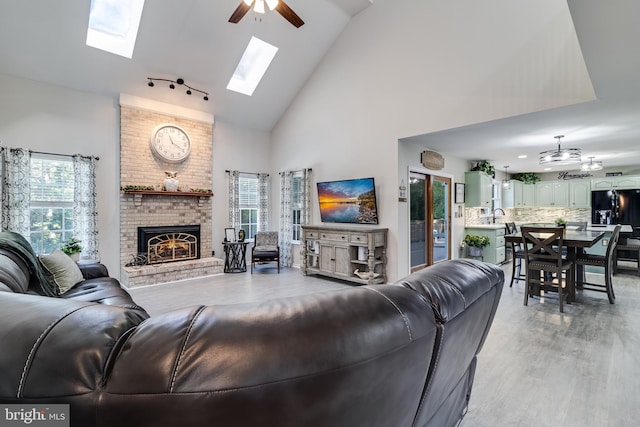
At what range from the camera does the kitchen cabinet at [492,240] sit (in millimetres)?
6296

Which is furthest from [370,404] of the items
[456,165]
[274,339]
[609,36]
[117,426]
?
[456,165]

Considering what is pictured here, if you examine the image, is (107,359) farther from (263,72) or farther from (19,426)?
(263,72)

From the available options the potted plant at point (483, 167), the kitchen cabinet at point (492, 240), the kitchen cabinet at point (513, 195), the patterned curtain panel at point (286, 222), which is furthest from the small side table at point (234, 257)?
the kitchen cabinet at point (513, 195)

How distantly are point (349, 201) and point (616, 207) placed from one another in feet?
20.3

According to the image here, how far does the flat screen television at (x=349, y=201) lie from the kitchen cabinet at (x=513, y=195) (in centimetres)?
502

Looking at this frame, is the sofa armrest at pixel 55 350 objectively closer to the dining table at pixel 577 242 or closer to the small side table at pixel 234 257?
the dining table at pixel 577 242

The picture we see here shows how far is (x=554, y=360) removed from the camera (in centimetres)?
248

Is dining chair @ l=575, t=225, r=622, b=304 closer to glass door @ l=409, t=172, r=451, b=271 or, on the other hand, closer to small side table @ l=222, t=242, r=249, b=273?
glass door @ l=409, t=172, r=451, b=271

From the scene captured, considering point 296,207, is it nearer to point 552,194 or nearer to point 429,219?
point 429,219

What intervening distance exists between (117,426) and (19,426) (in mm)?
243

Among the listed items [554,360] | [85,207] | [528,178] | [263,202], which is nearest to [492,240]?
[528,178]

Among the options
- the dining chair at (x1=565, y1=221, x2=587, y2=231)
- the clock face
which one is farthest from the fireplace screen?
the dining chair at (x1=565, y1=221, x2=587, y2=231)

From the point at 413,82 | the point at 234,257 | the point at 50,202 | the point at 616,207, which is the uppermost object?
the point at 413,82

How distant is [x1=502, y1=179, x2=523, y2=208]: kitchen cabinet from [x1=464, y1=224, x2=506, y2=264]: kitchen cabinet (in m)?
1.97
